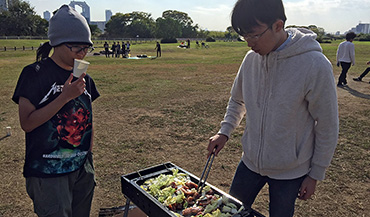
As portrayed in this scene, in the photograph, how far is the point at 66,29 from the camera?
2.05m

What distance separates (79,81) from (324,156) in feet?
5.66

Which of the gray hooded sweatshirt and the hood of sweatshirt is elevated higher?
the hood of sweatshirt

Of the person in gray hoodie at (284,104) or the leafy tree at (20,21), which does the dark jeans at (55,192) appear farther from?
the leafy tree at (20,21)

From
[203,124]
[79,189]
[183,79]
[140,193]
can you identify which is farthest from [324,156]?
[183,79]

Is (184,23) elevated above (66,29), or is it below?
above

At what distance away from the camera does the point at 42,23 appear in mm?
64562

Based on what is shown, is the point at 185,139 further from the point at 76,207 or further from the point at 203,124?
the point at 76,207

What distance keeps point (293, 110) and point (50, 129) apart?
1.68m

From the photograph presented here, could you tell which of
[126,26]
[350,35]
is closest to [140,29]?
[126,26]

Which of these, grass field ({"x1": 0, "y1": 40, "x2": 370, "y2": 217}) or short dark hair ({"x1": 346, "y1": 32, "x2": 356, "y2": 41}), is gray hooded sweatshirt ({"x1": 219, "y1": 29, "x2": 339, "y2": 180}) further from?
short dark hair ({"x1": 346, "y1": 32, "x2": 356, "y2": 41})

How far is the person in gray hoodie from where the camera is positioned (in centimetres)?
180

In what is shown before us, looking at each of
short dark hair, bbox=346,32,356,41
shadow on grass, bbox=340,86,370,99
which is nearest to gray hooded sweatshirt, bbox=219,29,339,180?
shadow on grass, bbox=340,86,370,99

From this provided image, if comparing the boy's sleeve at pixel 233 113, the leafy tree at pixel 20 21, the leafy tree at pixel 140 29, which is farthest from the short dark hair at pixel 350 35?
the leafy tree at pixel 140 29

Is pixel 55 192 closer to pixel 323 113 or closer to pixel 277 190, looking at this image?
pixel 277 190
